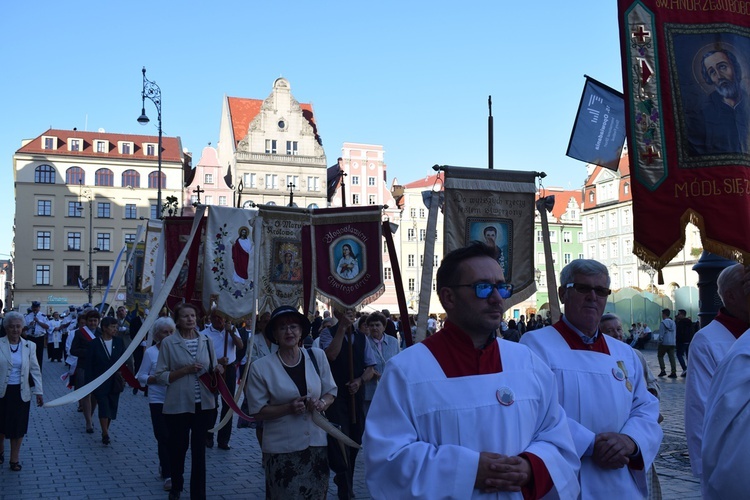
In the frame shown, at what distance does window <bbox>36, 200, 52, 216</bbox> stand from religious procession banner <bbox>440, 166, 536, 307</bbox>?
65.9 m

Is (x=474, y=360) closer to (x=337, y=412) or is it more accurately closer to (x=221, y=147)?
(x=337, y=412)

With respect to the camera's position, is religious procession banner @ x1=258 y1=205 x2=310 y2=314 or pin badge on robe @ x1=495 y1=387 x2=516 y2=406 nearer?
pin badge on robe @ x1=495 y1=387 x2=516 y2=406

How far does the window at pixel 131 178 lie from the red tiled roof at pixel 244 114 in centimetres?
1027

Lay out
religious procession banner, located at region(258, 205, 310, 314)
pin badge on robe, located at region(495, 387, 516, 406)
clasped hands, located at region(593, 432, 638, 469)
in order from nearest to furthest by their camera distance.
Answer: pin badge on robe, located at region(495, 387, 516, 406), clasped hands, located at region(593, 432, 638, 469), religious procession banner, located at region(258, 205, 310, 314)

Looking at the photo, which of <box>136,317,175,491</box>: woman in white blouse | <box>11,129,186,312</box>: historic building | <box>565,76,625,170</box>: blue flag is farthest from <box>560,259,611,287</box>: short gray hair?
<box>11,129,186,312</box>: historic building

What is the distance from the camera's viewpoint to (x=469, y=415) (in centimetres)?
307

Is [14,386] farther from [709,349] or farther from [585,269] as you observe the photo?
[709,349]

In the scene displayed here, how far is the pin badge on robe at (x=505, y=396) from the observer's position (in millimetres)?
3115

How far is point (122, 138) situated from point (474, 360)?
7161 centimetres

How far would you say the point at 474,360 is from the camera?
3234 millimetres

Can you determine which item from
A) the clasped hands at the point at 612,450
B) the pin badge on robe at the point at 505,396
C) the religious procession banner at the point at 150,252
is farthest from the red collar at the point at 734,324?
the religious procession banner at the point at 150,252

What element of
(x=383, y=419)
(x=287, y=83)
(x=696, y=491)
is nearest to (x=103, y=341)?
(x=696, y=491)

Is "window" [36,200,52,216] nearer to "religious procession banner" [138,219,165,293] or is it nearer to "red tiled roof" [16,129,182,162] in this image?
"red tiled roof" [16,129,182,162]

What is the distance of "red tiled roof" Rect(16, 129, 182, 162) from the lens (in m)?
67.2
